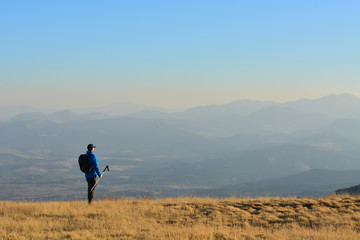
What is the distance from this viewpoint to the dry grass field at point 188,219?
10.6m

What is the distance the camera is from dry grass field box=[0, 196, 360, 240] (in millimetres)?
10562

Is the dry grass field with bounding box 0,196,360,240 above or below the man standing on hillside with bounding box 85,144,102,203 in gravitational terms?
below

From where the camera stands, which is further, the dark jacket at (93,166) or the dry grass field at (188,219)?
the dark jacket at (93,166)

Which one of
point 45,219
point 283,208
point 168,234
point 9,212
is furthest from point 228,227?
point 9,212

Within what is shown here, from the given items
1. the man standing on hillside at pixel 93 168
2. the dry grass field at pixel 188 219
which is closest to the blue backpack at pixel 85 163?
the man standing on hillside at pixel 93 168

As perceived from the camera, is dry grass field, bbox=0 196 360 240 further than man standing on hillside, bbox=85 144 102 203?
No

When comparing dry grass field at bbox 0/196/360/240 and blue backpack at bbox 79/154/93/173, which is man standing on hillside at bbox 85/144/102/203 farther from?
dry grass field at bbox 0/196/360/240

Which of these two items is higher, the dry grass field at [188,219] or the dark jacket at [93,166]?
the dark jacket at [93,166]

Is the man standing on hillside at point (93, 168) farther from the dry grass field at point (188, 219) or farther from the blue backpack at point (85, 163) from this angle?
the dry grass field at point (188, 219)

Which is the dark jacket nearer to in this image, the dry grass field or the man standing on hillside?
the man standing on hillside

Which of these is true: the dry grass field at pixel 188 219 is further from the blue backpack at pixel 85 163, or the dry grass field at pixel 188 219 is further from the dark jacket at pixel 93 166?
the blue backpack at pixel 85 163

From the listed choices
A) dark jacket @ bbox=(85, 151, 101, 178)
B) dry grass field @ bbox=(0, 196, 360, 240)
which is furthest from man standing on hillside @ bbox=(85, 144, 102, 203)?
dry grass field @ bbox=(0, 196, 360, 240)

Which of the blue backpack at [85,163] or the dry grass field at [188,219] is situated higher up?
the blue backpack at [85,163]

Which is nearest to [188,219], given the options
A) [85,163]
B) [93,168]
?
[93,168]
